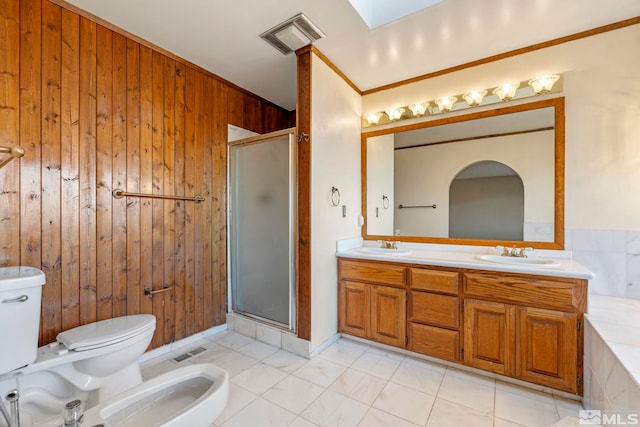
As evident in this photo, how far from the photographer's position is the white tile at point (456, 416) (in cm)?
155

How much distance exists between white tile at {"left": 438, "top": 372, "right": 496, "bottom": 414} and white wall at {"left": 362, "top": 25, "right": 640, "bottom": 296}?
3.74 ft

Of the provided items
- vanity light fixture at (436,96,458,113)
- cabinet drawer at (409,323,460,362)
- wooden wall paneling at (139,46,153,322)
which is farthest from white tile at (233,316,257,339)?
vanity light fixture at (436,96,458,113)

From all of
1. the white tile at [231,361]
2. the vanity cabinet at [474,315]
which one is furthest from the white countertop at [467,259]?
the white tile at [231,361]

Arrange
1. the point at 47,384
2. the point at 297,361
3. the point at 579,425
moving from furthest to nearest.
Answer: the point at 297,361 < the point at 47,384 < the point at 579,425

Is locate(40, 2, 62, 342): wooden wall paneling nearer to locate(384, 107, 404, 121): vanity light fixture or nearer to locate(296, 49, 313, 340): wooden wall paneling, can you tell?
locate(296, 49, 313, 340): wooden wall paneling

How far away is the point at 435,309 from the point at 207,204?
2189 mm

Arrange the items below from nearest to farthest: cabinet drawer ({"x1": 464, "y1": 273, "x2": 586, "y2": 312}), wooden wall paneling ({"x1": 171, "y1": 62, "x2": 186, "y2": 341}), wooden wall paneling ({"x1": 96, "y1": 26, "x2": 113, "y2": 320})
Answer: cabinet drawer ({"x1": 464, "y1": 273, "x2": 586, "y2": 312}), wooden wall paneling ({"x1": 96, "y1": 26, "x2": 113, "y2": 320}), wooden wall paneling ({"x1": 171, "y1": 62, "x2": 186, "y2": 341})

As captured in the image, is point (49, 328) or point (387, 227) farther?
point (387, 227)

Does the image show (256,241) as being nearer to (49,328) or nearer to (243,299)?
(243,299)

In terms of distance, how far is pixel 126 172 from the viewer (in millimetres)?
2070

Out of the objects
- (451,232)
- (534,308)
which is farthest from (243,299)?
(534,308)

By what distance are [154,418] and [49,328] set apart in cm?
102

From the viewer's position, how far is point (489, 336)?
76.4 inches

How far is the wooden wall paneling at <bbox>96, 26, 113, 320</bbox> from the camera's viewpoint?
1.93 meters
